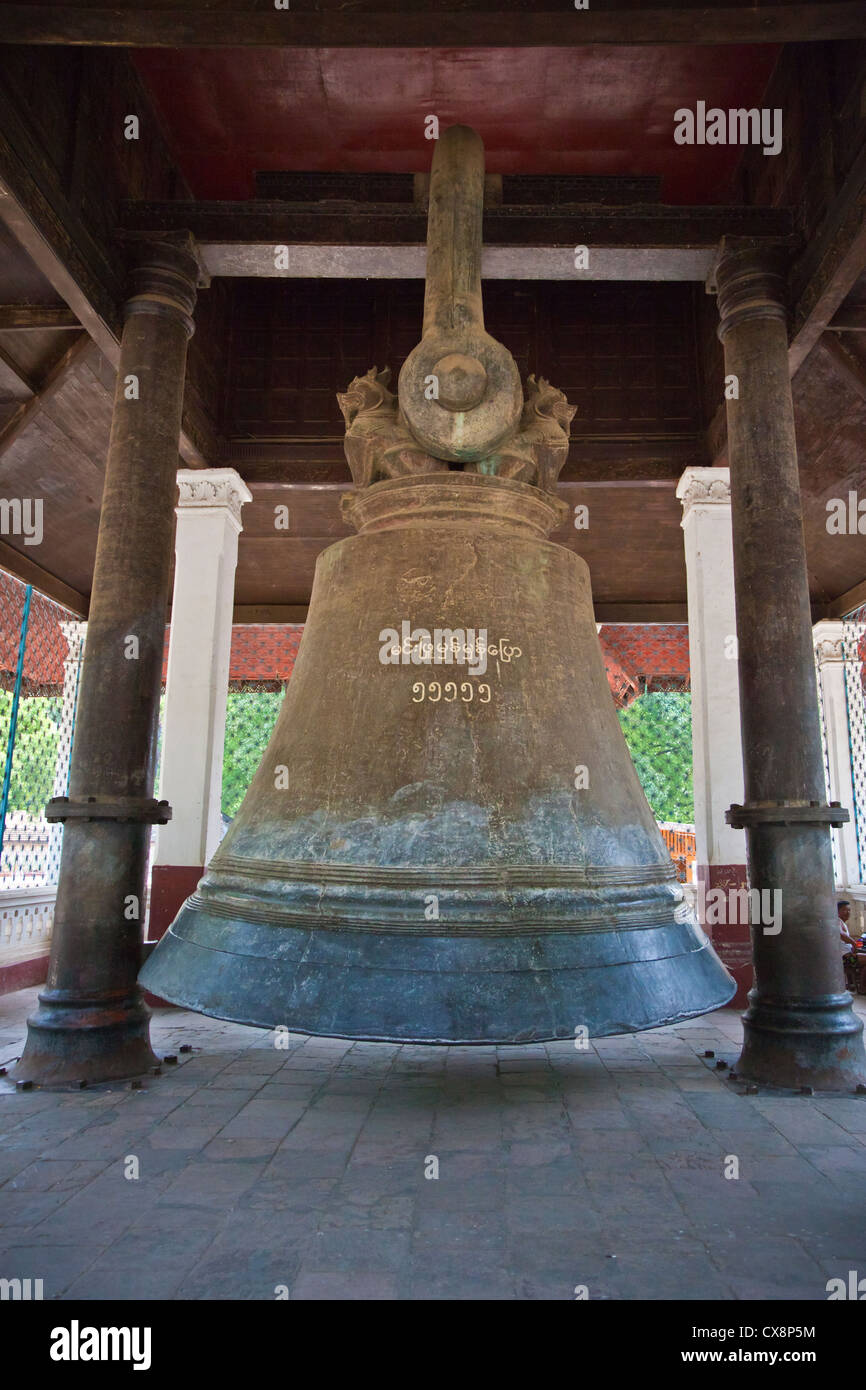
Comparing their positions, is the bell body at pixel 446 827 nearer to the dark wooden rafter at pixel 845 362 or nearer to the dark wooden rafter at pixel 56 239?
the dark wooden rafter at pixel 56 239

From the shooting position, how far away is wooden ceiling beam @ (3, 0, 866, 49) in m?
3.16

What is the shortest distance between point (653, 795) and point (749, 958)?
42.9ft

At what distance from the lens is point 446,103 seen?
14.5 feet

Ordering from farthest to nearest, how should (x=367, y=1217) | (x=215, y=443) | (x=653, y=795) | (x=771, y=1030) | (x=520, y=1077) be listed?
1. (x=653, y=795)
2. (x=215, y=443)
3. (x=520, y=1077)
4. (x=771, y=1030)
5. (x=367, y=1217)

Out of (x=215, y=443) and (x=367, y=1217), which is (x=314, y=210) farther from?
(x=367, y=1217)

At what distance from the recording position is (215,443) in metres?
6.21

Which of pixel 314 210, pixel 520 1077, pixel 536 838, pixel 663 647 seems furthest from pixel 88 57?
pixel 663 647

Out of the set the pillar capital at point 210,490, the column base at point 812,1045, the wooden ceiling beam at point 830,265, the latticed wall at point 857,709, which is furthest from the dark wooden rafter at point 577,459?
the column base at point 812,1045

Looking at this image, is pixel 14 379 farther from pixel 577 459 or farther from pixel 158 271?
pixel 577 459

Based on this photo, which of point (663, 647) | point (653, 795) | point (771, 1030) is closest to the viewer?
point (771, 1030)

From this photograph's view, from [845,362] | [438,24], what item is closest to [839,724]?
[845,362]

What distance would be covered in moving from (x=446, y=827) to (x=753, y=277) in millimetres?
3604

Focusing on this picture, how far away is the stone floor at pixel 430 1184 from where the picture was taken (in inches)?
79.4

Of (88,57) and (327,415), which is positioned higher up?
(88,57)
